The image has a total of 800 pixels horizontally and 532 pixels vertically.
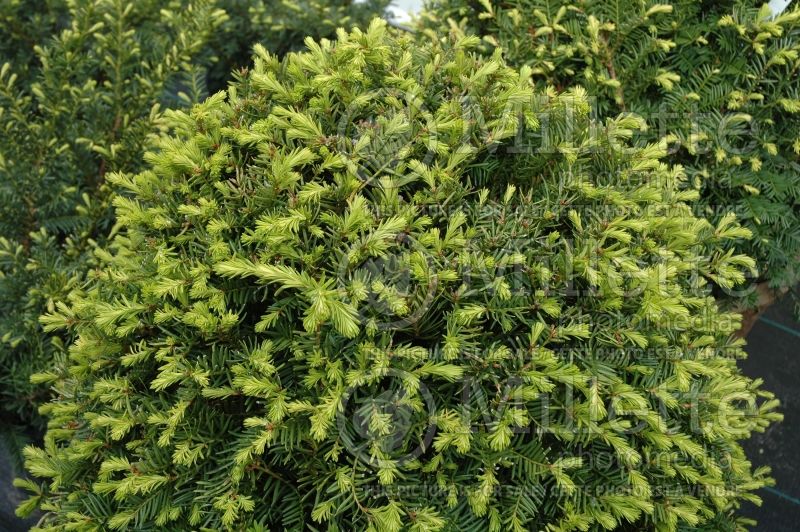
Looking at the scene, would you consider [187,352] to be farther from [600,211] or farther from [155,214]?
[600,211]

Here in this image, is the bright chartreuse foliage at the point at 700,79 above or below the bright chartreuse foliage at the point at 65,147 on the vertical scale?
above

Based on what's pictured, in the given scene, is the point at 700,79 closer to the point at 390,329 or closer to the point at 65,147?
the point at 390,329

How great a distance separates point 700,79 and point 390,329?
6.66ft

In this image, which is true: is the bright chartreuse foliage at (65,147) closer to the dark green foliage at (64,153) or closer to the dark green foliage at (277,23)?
the dark green foliage at (64,153)

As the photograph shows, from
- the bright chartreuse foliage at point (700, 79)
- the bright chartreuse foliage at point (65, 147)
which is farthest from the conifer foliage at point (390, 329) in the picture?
the bright chartreuse foliage at point (65, 147)

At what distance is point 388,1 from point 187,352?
3435 millimetres

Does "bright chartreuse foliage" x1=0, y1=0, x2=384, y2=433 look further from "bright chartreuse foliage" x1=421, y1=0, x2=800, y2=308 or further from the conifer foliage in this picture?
"bright chartreuse foliage" x1=421, y1=0, x2=800, y2=308

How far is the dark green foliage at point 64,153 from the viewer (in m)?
3.11

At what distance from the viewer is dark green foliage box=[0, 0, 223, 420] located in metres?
3.11

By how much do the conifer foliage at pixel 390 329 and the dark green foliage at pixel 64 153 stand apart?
1117mm

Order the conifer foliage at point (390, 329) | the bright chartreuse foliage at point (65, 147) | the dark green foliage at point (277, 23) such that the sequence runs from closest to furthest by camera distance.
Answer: the conifer foliage at point (390, 329) < the bright chartreuse foliage at point (65, 147) < the dark green foliage at point (277, 23)

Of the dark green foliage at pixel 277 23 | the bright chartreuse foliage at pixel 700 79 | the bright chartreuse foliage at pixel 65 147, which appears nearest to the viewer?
the bright chartreuse foliage at pixel 700 79

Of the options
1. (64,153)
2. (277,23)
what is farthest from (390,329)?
(277,23)

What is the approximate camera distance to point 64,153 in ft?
11.1
